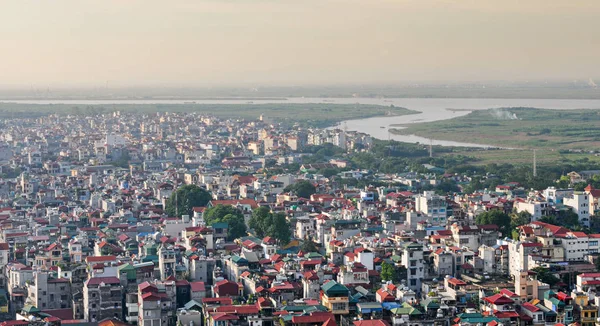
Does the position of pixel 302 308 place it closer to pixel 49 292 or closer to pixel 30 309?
pixel 30 309

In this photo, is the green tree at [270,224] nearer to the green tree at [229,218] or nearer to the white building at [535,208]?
the green tree at [229,218]

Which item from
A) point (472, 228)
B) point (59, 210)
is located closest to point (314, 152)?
point (59, 210)

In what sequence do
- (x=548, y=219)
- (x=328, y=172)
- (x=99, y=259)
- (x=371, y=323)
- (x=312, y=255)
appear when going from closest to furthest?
1. (x=371, y=323)
2. (x=99, y=259)
3. (x=312, y=255)
4. (x=548, y=219)
5. (x=328, y=172)

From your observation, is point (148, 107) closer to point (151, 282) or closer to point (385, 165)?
point (385, 165)

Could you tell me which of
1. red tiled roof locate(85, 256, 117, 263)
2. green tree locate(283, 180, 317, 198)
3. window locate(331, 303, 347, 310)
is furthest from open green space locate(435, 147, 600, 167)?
window locate(331, 303, 347, 310)

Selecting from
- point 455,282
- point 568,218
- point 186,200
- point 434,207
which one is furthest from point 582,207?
point 186,200

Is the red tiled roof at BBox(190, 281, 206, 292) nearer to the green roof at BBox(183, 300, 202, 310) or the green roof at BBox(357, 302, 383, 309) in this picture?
the green roof at BBox(183, 300, 202, 310)

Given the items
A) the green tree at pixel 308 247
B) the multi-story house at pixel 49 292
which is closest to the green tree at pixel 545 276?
the green tree at pixel 308 247
